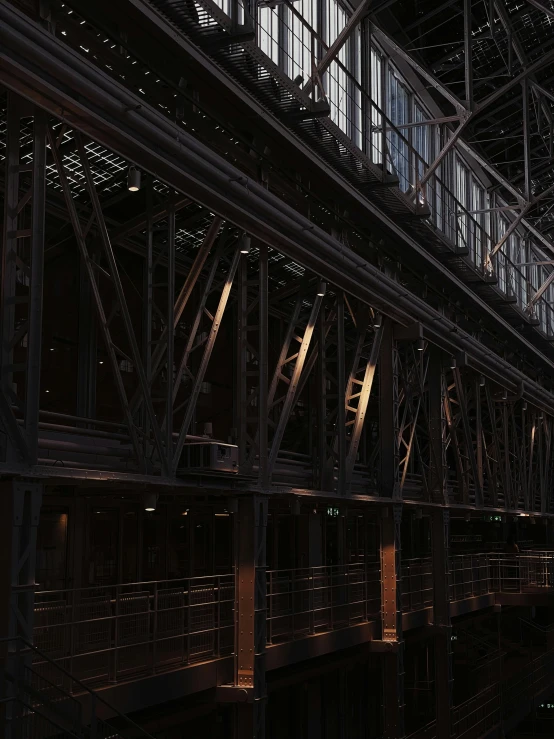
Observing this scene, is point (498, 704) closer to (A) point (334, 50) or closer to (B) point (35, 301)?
(A) point (334, 50)

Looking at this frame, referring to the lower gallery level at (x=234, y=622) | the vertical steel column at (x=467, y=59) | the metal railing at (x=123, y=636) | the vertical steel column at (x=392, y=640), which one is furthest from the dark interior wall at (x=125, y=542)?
the vertical steel column at (x=467, y=59)

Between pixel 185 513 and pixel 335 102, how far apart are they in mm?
11640

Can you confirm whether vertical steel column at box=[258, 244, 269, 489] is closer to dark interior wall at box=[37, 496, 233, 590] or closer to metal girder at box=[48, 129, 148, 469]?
metal girder at box=[48, 129, 148, 469]

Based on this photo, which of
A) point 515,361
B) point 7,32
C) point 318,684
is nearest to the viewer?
point 7,32

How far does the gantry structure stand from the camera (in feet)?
48.3

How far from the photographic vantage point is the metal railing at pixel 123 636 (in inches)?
587

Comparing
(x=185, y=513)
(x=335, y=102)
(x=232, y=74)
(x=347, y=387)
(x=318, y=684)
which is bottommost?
(x=318, y=684)

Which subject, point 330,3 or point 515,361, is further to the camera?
point 515,361

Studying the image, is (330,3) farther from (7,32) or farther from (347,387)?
(7,32)

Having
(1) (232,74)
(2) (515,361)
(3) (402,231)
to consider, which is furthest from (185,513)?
(2) (515,361)

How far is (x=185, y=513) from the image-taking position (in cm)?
2652

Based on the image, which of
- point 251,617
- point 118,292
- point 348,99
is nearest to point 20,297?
point 118,292

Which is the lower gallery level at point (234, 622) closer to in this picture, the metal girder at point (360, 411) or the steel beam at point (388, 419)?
the steel beam at point (388, 419)

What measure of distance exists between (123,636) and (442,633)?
51.3 ft
